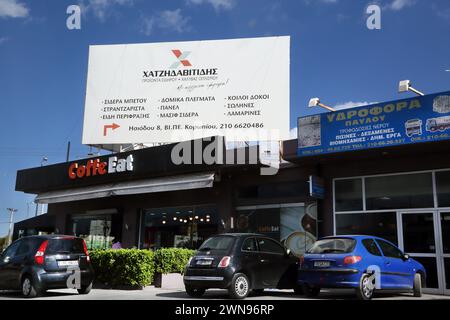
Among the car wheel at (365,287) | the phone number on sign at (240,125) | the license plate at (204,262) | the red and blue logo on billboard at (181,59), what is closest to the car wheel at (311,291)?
the car wheel at (365,287)

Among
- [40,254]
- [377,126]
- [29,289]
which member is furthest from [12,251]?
[377,126]

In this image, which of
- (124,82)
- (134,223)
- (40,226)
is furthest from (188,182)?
(40,226)

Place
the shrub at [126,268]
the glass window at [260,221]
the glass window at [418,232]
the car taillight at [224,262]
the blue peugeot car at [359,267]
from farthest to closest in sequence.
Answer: the glass window at [260,221] < the shrub at [126,268] < the glass window at [418,232] < the car taillight at [224,262] < the blue peugeot car at [359,267]

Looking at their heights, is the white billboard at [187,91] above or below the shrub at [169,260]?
above

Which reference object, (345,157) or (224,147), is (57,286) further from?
(345,157)

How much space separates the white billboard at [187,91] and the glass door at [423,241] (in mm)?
7767

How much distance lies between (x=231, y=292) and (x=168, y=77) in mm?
14476

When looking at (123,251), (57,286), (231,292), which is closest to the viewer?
(231,292)

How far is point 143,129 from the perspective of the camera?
2403 centimetres

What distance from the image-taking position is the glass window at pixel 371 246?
12078 mm

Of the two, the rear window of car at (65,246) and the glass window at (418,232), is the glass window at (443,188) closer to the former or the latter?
the glass window at (418,232)

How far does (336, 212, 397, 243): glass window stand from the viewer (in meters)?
15.6

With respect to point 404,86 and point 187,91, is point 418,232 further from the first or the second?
point 187,91

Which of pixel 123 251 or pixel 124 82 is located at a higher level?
pixel 124 82
